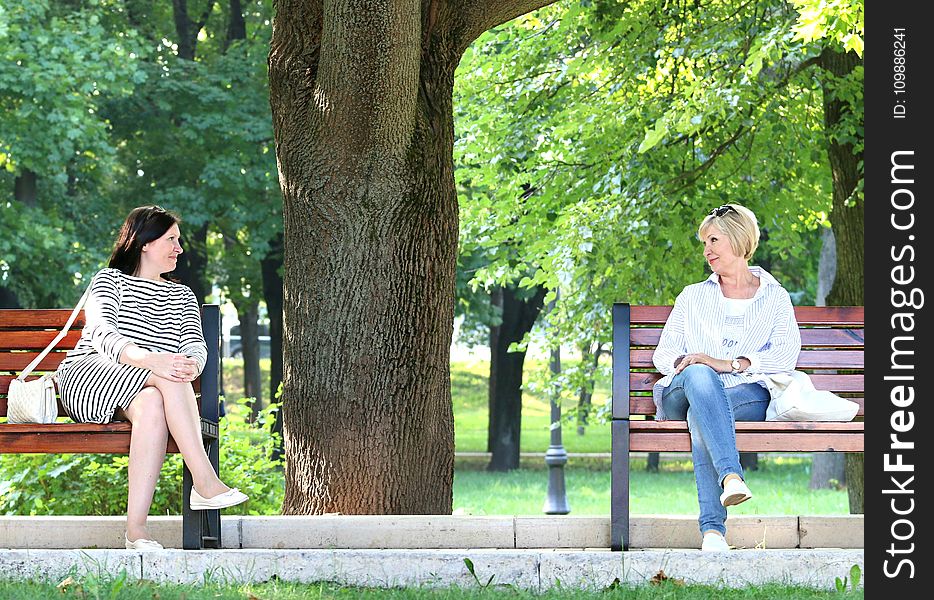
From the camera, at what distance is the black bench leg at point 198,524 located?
17.4 feet

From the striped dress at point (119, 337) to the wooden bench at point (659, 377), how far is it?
5.96 ft

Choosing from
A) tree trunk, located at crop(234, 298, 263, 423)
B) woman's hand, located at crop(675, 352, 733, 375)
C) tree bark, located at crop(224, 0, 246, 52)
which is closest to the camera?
woman's hand, located at crop(675, 352, 733, 375)

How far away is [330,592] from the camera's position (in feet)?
15.1

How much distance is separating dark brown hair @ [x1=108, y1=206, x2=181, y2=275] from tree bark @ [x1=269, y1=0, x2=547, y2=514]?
2.35 ft

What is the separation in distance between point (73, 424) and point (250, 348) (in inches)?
829

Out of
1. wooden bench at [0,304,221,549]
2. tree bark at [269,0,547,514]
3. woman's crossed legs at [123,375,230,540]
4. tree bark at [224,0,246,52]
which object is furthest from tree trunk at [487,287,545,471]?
woman's crossed legs at [123,375,230,540]

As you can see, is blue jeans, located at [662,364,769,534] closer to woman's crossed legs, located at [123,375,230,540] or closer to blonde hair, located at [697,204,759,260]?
blonde hair, located at [697,204,759,260]

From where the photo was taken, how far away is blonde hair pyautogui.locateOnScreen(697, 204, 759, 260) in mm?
5836

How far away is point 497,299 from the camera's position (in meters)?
27.8

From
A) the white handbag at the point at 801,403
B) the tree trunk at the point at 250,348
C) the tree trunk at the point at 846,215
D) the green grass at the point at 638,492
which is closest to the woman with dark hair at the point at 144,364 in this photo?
the white handbag at the point at 801,403

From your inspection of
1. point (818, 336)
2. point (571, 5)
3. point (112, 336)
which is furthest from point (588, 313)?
point (112, 336)

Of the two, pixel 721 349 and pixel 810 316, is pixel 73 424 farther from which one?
pixel 810 316

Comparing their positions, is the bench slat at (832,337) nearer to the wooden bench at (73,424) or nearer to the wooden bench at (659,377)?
the wooden bench at (659,377)

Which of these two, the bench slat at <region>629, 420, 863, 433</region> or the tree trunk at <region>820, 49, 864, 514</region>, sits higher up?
the tree trunk at <region>820, 49, 864, 514</region>
